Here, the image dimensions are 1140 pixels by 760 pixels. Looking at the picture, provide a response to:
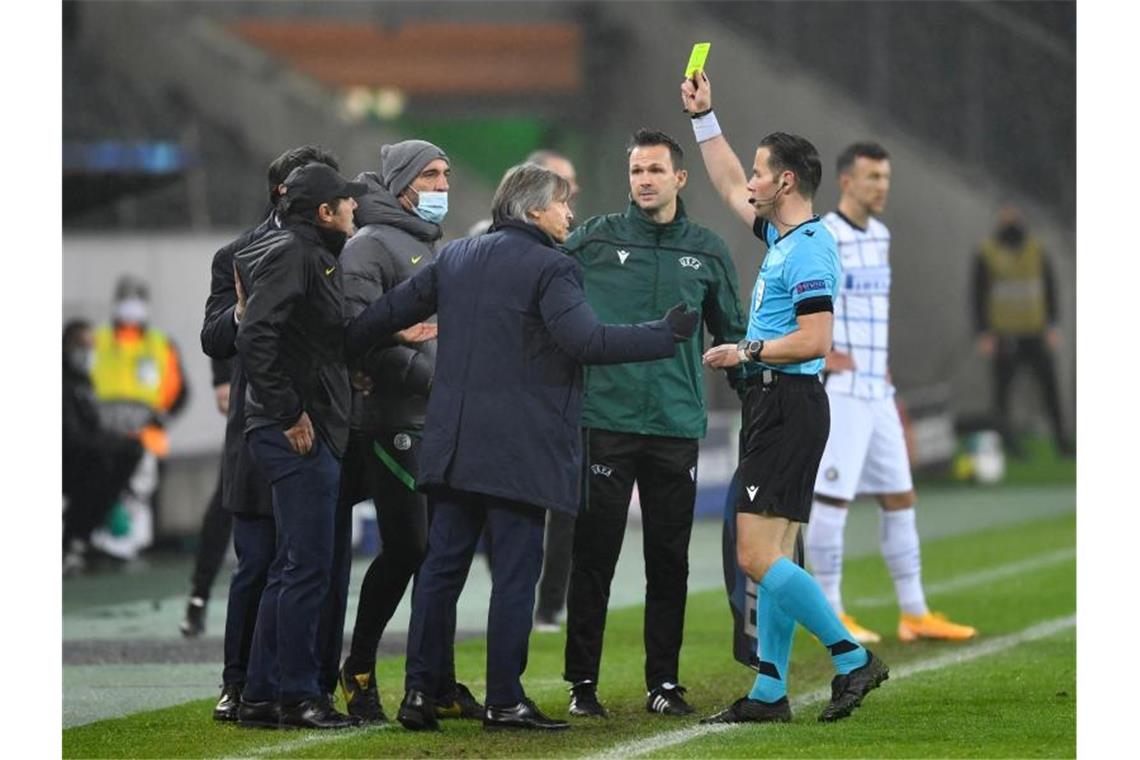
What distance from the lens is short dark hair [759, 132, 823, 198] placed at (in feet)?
26.7

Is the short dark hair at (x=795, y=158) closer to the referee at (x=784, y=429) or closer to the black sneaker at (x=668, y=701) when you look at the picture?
the referee at (x=784, y=429)

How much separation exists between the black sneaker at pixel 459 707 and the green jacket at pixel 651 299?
1.10 metres

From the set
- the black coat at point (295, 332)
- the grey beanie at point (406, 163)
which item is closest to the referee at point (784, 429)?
the grey beanie at point (406, 163)

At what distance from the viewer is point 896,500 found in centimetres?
1112

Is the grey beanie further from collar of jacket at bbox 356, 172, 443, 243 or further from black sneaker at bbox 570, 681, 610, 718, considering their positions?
black sneaker at bbox 570, 681, 610, 718

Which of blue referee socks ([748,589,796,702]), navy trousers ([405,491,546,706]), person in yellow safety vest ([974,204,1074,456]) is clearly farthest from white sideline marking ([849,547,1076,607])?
person in yellow safety vest ([974,204,1074,456])

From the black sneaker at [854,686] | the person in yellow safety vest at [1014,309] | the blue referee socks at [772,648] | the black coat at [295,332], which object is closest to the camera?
the black coat at [295,332]

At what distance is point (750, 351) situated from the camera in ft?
25.9

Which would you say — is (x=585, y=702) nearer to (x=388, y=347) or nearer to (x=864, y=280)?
(x=388, y=347)

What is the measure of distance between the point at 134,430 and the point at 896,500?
6.42 m

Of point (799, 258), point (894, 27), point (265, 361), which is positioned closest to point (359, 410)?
point (265, 361)

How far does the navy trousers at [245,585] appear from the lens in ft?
27.7

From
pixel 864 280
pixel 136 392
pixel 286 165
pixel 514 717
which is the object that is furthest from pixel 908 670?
pixel 136 392

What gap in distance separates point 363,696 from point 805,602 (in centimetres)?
163
